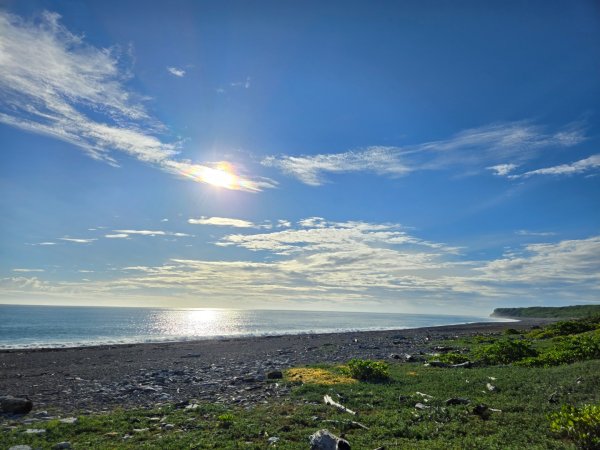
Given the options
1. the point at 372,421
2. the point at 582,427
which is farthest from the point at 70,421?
the point at 582,427

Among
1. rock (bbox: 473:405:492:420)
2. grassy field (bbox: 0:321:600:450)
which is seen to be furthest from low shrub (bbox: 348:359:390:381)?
rock (bbox: 473:405:492:420)

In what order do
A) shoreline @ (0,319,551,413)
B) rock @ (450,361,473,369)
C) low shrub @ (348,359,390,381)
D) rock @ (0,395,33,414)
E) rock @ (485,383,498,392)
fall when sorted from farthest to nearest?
rock @ (450,361,473,369) < low shrub @ (348,359,390,381) < shoreline @ (0,319,551,413) < rock @ (485,383,498,392) < rock @ (0,395,33,414)

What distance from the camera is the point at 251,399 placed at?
18.2m

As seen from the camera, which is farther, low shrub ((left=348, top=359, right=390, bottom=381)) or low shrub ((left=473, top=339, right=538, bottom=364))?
low shrub ((left=473, top=339, right=538, bottom=364))

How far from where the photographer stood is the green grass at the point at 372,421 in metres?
11.5

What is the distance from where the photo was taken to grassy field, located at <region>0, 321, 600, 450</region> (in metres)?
11.5

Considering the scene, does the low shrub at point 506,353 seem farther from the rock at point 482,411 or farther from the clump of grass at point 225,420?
the clump of grass at point 225,420

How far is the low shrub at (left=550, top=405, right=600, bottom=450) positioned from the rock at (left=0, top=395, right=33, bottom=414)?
63.0 ft

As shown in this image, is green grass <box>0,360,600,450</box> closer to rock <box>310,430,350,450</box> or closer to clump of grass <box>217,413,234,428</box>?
clump of grass <box>217,413,234,428</box>

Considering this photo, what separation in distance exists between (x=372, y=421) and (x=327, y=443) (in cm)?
376

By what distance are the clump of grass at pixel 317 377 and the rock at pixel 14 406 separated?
12.3 m

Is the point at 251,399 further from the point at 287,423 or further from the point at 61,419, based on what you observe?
the point at 61,419

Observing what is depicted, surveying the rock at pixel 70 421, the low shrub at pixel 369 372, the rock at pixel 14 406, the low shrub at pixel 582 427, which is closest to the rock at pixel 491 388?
the low shrub at pixel 369 372

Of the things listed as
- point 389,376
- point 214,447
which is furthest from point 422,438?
point 389,376
